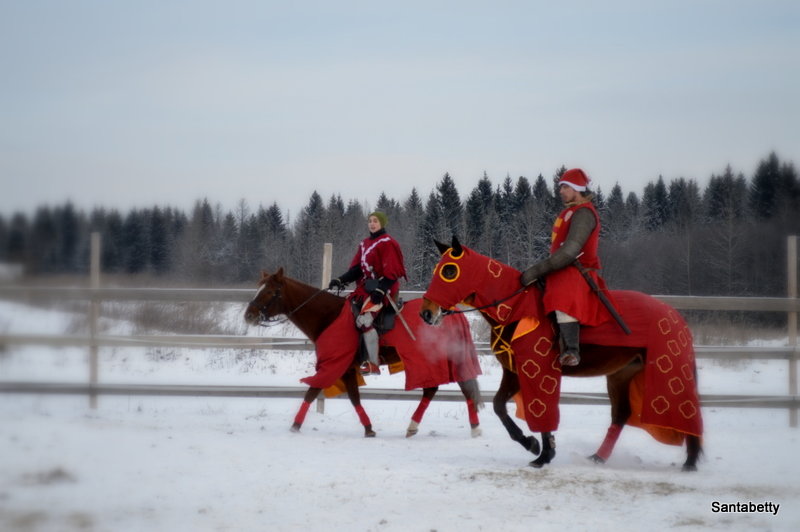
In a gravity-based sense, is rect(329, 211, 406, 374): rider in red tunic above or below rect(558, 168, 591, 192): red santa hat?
below

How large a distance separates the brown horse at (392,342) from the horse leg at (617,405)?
4.69 feet

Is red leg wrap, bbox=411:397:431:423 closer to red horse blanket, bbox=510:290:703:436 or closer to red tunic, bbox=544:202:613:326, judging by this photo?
red horse blanket, bbox=510:290:703:436

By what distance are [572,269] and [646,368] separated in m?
0.96

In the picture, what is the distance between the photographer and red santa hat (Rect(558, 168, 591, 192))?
18.2 ft

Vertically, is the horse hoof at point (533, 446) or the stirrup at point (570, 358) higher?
the stirrup at point (570, 358)

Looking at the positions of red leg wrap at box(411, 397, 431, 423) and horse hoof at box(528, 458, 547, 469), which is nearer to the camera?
horse hoof at box(528, 458, 547, 469)

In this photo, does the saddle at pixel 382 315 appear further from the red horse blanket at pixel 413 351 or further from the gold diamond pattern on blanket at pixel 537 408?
the gold diamond pattern on blanket at pixel 537 408

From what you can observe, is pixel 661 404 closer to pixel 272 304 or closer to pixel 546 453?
pixel 546 453

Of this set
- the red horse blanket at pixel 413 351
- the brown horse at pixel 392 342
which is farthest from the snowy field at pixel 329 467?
the red horse blanket at pixel 413 351

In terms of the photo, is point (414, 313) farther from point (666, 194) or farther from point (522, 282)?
point (666, 194)

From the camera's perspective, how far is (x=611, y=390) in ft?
19.6

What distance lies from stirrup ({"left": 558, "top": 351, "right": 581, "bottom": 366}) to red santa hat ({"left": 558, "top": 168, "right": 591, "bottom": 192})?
1.26 m

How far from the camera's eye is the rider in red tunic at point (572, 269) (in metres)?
5.24

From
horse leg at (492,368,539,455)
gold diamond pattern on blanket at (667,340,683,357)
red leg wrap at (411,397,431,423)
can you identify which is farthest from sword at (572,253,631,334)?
red leg wrap at (411,397,431,423)
